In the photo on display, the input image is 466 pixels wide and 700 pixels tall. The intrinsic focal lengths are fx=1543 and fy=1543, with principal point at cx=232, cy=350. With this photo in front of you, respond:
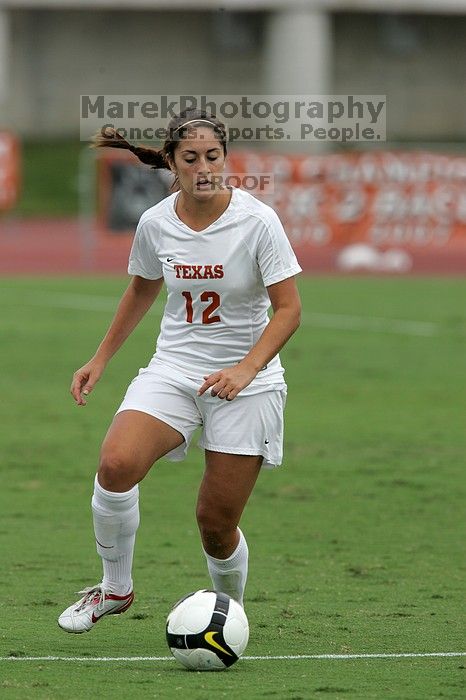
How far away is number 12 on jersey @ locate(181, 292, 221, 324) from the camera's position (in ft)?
20.1

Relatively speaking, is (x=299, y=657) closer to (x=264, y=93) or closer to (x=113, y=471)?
(x=113, y=471)

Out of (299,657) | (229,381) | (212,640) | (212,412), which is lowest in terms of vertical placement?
(299,657)

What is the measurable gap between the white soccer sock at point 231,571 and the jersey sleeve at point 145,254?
3.76ft

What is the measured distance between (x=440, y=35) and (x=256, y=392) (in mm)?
42524

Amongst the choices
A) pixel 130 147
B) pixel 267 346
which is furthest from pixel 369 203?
pixel 267 346

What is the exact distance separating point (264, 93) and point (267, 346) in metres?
38.6

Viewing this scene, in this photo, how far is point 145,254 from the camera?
20.9ft

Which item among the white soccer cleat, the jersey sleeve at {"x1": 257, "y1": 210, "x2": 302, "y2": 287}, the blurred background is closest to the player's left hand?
the jersey sleeve at {"x1": 257, "y1": 210, "x2": 302, "y2": 287}

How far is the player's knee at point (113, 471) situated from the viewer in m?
5.94

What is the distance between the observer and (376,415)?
13125 millimetres

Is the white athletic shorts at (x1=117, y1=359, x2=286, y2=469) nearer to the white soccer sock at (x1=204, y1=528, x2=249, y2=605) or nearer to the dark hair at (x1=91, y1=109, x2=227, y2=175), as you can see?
the white soccer sock at (x1=204, y1=528, x2=249, y2=605)

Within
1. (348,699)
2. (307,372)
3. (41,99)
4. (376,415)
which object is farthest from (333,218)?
(348,699)

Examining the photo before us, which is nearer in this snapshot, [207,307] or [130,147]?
[207,307]

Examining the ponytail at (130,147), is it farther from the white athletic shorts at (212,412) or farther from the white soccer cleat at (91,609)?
the white soccer cleat at (91,609)
